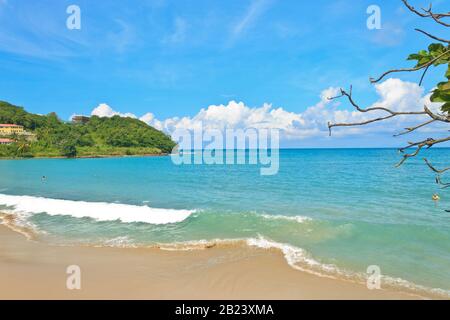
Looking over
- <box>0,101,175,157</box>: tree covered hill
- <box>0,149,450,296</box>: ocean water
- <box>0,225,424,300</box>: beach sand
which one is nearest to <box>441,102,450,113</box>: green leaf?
<box>0,225,424,300</box>: beach sand

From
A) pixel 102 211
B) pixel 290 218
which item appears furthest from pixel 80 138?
pixel 290 218

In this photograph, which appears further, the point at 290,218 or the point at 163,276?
the point at 290,218

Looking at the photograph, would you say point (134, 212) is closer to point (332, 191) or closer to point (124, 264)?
point (124, 264)

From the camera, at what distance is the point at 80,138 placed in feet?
395

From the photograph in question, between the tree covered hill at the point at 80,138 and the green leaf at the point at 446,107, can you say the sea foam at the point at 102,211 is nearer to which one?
the green leaf at the point at 446,107

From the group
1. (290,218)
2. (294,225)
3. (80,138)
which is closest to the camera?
(294,225)

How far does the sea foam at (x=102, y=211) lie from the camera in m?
14.6

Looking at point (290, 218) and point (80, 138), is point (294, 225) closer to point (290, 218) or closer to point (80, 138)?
point (290, 218)

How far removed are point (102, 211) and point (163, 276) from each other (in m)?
10.0

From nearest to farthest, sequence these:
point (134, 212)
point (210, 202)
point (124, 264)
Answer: point (124, 264), point (134, 212), point (210, 202)

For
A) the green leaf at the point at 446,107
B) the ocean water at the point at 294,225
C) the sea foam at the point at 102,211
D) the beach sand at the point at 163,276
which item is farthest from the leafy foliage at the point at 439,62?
the sea foam at the point at 102,211
